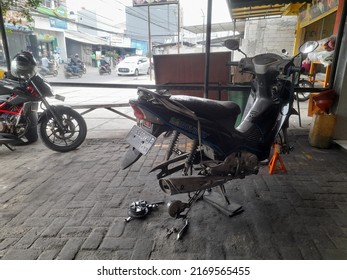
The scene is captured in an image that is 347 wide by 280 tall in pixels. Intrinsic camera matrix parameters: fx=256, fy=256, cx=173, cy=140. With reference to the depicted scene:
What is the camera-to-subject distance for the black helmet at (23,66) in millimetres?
3836

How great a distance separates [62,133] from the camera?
4.05 metres

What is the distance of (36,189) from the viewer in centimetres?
288

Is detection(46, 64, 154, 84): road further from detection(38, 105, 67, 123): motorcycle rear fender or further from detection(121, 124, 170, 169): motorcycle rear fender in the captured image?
detection(121, 124, 170, 169): motorcycle rear fender

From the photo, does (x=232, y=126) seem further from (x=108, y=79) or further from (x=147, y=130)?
(x=108, y=79)

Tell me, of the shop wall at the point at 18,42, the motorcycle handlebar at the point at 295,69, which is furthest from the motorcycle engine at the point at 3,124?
the shop wall at the point at 18,42

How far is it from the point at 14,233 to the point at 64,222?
388mm

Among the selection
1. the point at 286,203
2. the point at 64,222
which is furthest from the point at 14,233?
the point at 286,203

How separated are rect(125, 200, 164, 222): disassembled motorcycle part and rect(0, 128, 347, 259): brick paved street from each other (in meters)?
→ 0.06

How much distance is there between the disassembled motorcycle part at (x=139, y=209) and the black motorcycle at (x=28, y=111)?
209 centimetres

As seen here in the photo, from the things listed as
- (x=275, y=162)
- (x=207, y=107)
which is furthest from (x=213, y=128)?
(x=275, y=162)

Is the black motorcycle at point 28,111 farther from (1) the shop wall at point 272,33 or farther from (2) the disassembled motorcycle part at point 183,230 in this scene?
(1) the shop wall at point 272,33

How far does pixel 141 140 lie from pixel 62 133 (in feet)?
8.21

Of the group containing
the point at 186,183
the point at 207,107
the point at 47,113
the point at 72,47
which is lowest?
the point at 186,183

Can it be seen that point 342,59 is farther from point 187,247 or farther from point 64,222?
point 64,222
